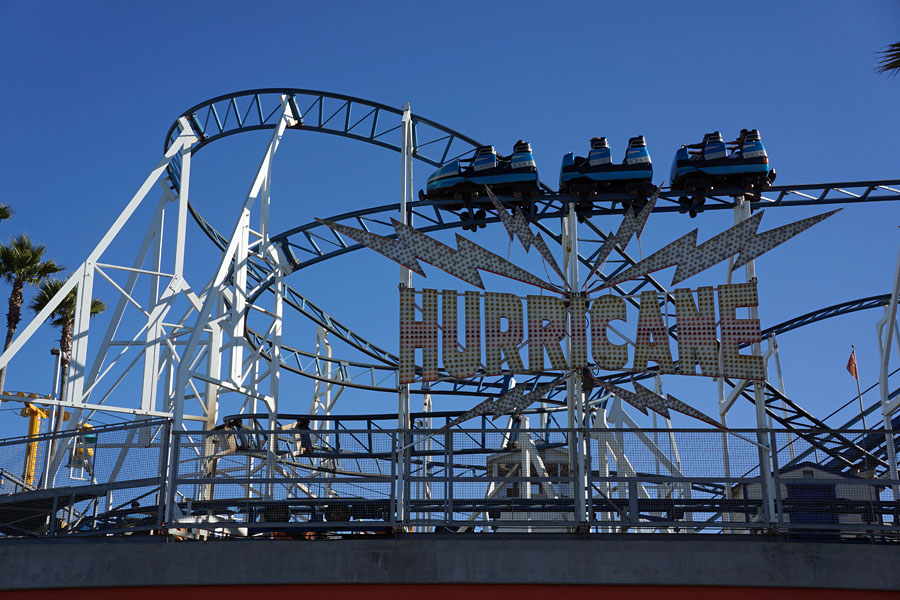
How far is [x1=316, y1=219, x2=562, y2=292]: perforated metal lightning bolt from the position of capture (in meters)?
13.1

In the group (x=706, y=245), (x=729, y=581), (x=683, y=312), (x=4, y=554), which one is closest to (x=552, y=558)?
(x=729, y=581)

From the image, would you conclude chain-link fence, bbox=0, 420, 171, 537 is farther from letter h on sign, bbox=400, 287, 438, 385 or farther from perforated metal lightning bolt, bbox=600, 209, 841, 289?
perforated metal lightning bolt, bbox=600, 209, 841, 289

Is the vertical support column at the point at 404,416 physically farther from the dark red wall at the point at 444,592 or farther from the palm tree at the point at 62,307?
the palm tree at the point at 62,307

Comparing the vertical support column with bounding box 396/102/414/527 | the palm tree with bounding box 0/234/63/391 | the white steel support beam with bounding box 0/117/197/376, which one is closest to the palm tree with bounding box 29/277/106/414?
the palm tree with bounding box 0/234/63/391

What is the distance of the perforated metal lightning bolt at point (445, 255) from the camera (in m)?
13.1

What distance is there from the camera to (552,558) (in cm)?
1049

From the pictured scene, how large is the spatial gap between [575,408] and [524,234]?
244 cm

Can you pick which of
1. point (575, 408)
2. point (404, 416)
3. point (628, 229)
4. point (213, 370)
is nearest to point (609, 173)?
point (628, 229)

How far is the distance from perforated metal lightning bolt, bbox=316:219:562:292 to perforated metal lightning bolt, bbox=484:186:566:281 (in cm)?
31

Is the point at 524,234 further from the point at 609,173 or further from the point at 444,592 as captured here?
the point at 444,592

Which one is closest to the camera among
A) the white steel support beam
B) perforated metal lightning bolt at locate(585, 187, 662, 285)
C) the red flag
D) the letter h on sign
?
the letter h on sign

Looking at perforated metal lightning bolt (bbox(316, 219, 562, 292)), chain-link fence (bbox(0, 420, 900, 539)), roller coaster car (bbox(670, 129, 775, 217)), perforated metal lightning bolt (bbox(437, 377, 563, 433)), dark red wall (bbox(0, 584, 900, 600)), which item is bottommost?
dark red wall (bbox(0, 584, 900, 600))

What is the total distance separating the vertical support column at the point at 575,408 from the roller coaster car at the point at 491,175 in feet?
8.76

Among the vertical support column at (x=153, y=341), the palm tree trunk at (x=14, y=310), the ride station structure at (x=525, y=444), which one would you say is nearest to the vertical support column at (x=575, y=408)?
the ride station structure at (x=525, y=444)
